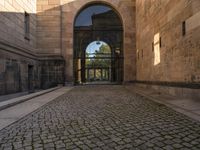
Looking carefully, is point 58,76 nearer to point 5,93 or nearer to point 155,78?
point 5,93

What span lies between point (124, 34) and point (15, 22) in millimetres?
8443

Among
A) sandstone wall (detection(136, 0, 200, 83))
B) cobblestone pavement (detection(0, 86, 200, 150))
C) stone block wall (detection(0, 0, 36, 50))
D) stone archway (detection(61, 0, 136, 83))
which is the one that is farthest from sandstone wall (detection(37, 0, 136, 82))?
cobblestone pavement (detection(0, 86, 200, 150))

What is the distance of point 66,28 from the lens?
16875 mm

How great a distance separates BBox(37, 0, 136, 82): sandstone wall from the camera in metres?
16.5

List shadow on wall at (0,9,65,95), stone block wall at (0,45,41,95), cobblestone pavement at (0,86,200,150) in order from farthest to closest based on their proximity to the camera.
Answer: shadow on wall at (0,9,65,95) → stone block wall at (0,45,41,95) → cobblestone pavement at (0,86,200,150)

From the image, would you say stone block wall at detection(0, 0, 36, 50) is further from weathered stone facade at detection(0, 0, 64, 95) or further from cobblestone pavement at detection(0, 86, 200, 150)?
cobblestone pavement at detection(0, 86, 200, 150)

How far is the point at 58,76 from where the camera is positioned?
52.4 feet

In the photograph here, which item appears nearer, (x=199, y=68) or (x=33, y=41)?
(x=199, y=68)

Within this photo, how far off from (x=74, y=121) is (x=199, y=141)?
7.79ft

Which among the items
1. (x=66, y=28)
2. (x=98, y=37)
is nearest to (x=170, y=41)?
(x=66, y=28)

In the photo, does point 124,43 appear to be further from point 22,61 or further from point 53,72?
point 22,61

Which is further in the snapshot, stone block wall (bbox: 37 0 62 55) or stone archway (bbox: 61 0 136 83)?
stone archway (bbox: 61 0 136 83)

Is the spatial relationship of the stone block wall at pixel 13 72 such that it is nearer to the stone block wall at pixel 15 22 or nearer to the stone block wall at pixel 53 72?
the stone block wall at pixel 15 22

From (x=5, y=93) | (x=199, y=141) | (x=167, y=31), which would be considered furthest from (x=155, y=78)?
(x=199, y=141)
